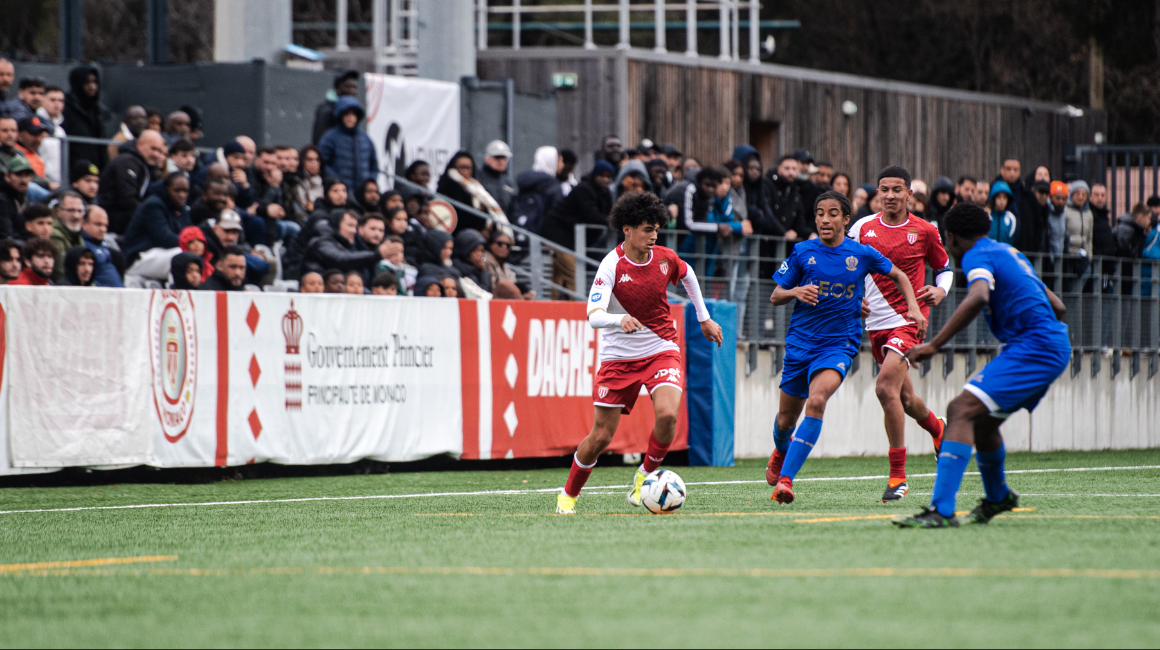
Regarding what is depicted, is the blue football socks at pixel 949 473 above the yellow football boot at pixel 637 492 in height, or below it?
above

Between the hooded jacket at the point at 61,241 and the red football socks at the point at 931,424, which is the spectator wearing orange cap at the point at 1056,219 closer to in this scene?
the red football socks at the point at 931,424

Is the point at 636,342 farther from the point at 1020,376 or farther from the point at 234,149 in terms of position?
the point at 234,149

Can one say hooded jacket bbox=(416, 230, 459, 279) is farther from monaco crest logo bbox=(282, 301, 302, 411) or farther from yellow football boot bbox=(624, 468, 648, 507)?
yellow football boot bbox=(624, 468, 648, 507)

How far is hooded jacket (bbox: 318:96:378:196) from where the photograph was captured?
18547mm

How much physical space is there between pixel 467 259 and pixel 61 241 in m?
5.18

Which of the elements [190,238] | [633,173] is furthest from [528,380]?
[190,238]

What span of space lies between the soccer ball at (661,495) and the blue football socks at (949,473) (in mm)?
2222

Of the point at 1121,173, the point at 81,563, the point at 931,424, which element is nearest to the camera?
the point at 81,563

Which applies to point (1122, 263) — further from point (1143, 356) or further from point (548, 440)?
point (548, 440)

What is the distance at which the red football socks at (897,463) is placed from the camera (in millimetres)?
11625

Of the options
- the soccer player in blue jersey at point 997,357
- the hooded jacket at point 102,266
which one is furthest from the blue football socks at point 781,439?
the hooded jacket at point 102,266

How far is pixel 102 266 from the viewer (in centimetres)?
1476

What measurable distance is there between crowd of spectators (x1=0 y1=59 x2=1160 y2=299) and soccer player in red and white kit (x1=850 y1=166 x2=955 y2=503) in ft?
19.4

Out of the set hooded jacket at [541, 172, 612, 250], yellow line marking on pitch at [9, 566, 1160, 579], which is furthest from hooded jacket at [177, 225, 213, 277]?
yellow line marking on pitch at [9, 566, 1160, 579]
